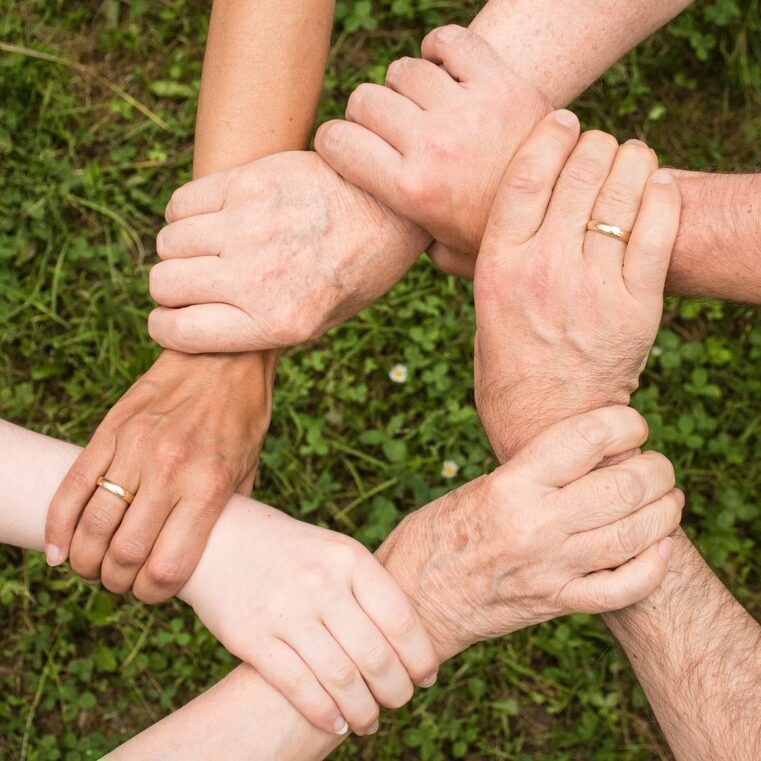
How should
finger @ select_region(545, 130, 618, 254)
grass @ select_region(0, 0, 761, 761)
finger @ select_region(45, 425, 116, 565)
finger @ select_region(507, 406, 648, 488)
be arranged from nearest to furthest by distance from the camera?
finger @ select_region(507, 406, 648, 488), finger @ select_region(545, 130, 618, 254), finger @ select_region(45, 425, 116, 565), grass @ select_region(0, 0, 761, 761)

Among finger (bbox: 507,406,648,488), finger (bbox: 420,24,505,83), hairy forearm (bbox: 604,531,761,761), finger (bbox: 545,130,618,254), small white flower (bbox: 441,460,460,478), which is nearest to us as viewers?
hairy forearm (bbox: 604,531,761,761)

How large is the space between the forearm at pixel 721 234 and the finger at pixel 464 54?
554 millimetres

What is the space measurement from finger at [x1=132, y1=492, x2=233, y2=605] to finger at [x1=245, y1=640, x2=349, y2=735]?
28 cm

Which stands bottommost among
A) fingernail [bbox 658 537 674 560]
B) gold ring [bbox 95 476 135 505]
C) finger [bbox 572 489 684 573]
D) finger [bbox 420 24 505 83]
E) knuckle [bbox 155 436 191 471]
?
gold ring [bbox 95 476 135 505]

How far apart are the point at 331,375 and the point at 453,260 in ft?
3.51

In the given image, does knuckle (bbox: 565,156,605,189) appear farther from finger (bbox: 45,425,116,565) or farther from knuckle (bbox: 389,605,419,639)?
finger (bbox: 45,425,116,565)

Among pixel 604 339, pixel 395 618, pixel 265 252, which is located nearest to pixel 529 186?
pixel 604 339

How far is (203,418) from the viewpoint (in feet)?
7.53

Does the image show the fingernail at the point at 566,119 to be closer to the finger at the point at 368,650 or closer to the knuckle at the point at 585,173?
the knuckle at the point at 585,173

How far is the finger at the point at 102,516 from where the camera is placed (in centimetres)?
210

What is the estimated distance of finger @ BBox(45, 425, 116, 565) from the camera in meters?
2.12

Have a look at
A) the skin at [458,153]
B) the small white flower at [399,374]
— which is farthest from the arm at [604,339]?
the small white flower at [399,374]

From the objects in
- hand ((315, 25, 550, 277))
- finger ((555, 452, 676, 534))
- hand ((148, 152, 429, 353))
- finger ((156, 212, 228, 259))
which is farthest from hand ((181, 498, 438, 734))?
hand ((315, 25, 550, 277))

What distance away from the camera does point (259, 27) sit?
235cm
